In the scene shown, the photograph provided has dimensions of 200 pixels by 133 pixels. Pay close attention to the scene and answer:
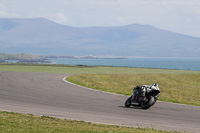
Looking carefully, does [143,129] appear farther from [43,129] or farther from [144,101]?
[144,101]

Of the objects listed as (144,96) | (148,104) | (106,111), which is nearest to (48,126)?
(106,111)

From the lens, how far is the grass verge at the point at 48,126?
11.7 m

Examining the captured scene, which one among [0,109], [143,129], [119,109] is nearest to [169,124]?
[143,129]

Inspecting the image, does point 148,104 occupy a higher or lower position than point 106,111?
higher

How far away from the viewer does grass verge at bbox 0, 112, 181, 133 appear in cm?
1172

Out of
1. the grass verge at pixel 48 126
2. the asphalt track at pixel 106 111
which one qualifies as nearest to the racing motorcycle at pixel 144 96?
the asphalt track at pixel 106 111

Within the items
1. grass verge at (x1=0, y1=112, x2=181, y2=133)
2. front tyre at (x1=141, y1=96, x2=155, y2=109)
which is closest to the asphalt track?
front tyre at (x1=141, y1=96, x2=155, y2=109)

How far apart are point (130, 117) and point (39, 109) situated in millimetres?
4181

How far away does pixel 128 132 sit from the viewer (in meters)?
12.1

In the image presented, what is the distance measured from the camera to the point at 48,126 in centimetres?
1255

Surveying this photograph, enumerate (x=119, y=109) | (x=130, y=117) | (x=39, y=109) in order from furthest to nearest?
(x=119, y=109) < (x=39, y=109) < (x=130, y=117)

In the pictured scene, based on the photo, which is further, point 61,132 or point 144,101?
point 144,101

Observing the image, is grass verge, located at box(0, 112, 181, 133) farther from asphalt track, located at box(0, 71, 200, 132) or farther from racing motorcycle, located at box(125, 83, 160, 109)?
racing motorcycle, located at box(125, 83, 160, 109)

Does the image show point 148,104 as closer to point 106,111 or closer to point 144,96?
point 144,96
